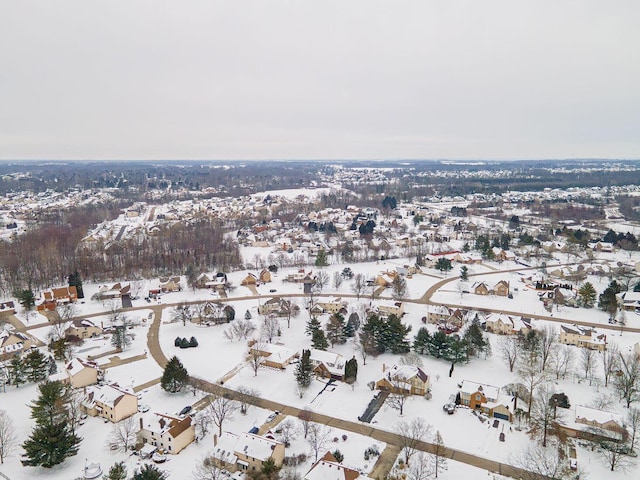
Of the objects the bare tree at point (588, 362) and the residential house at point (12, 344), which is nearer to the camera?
the bare tree at point (588, 362)

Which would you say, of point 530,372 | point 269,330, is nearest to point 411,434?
point 530,372

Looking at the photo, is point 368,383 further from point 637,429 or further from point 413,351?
point 637,429

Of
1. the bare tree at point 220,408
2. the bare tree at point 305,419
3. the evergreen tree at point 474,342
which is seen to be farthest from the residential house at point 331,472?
the evergreen tree at point 474,342

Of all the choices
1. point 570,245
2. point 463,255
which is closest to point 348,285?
point 463,255

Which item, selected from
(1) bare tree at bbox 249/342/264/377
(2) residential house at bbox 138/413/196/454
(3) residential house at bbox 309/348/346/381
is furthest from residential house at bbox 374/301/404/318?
(2) residential house at bbox 138/413/196/454

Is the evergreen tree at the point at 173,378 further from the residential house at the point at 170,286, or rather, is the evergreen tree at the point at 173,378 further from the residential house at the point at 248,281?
the residential house at the point at 248,281

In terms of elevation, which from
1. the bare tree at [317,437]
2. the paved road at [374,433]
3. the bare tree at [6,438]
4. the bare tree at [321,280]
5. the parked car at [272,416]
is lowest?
the paved road at [374,433]

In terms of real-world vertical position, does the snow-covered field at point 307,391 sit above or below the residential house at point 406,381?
below
